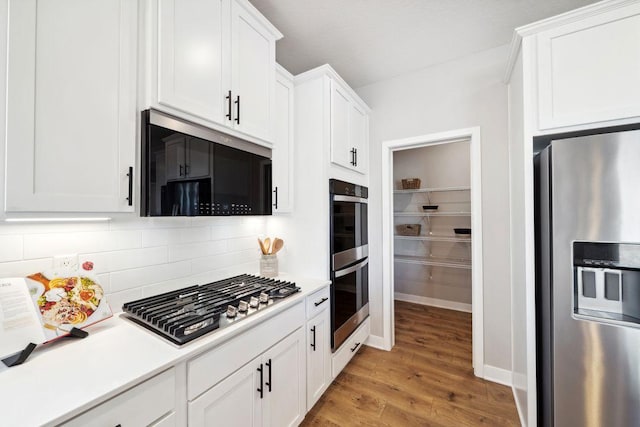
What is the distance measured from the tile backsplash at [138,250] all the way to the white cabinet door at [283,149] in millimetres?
353

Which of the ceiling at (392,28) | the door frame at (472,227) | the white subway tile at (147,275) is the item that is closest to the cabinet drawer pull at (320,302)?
the white subway tile at (147,275)

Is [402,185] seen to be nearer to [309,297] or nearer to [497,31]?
[497,31]

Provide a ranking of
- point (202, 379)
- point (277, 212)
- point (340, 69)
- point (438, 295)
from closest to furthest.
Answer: point (202, 379)
point (277, 212)
point (340, 69)
point (438, 295)

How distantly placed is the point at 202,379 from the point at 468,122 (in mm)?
2624

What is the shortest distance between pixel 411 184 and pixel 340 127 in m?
1.98

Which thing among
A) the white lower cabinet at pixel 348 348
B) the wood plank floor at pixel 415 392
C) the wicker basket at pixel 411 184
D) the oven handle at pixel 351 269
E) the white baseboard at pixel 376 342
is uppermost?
the wicker basket at pixel 411 184

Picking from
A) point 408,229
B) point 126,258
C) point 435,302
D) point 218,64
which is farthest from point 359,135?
point 435,302

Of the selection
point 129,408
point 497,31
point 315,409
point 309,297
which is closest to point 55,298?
point 129,408

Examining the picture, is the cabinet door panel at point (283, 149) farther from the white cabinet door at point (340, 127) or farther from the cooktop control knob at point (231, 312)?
the cooktop control knob at point (231, 312)

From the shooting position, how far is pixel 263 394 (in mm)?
1325

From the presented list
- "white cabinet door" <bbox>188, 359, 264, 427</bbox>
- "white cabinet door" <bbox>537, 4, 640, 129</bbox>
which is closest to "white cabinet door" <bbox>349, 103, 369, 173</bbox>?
"white cabinet door" <bbox>537, 4, 640, 129</bbox>

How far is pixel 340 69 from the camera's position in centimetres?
256

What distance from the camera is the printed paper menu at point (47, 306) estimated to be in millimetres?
910

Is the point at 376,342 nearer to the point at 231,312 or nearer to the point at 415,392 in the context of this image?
the point at 415,392
